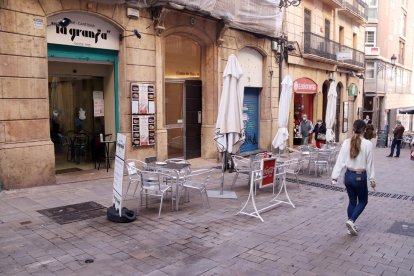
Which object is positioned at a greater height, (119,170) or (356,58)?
(356,58)

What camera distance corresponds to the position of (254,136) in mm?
16688

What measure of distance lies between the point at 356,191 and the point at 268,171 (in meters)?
1.87

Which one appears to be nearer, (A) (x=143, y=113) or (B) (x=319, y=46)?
(A) (x=143, y=113)

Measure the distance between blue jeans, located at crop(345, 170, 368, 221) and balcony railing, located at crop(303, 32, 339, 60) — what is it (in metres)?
14.3

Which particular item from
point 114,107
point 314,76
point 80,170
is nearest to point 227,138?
point 114,107

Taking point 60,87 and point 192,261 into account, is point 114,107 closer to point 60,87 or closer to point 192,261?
point 60,87

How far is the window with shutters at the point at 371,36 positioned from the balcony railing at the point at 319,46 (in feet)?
45.5

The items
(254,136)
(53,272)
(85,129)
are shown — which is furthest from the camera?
(254,136)

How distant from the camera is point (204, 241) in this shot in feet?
18.6

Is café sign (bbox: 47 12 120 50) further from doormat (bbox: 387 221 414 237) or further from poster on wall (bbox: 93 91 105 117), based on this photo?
doormat (bbox: 387 221 414 237)

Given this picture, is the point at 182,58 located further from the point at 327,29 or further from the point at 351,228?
the point at 327,29

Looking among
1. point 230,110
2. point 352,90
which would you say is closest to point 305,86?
point 352,90

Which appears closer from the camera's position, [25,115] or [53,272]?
[53,272]

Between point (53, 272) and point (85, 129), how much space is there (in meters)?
7.67
